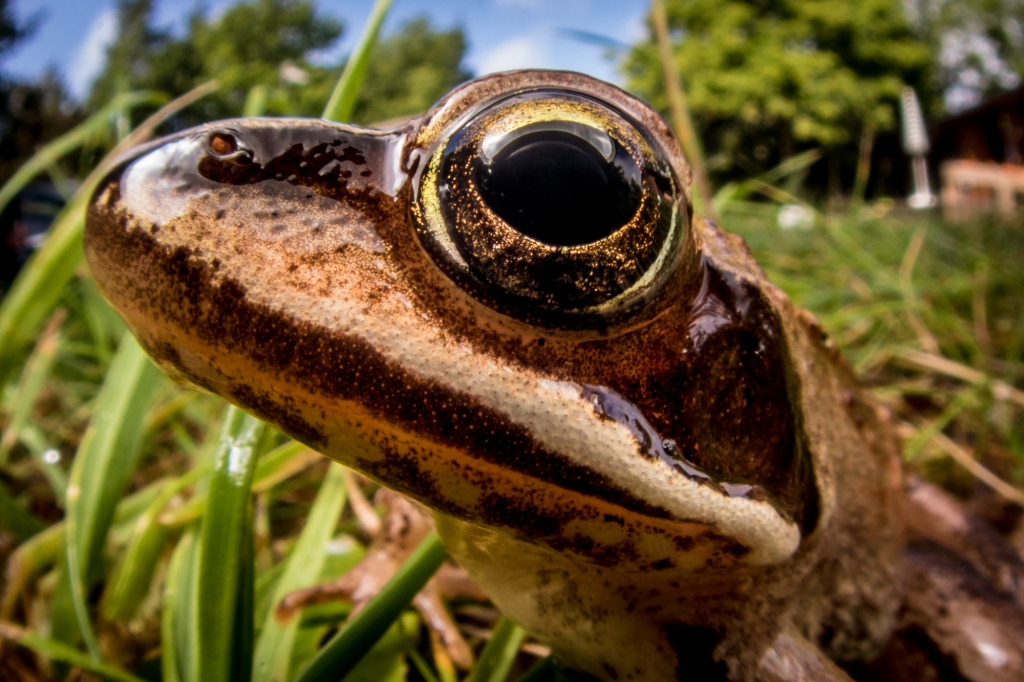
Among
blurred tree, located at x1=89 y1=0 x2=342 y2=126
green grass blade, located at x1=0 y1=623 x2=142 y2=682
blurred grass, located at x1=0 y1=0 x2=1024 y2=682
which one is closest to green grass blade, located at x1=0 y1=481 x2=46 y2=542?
blurred grass, located at x1=0 y1=0 x2=1024 y2=682

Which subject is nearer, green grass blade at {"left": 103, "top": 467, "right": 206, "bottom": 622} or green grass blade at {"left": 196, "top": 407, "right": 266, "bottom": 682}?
green grass blade at {"left": 196, "top": 407, "right": 266, "bottom": 682}

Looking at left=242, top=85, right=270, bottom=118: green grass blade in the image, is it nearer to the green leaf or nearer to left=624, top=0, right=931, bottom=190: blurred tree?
the green leaf

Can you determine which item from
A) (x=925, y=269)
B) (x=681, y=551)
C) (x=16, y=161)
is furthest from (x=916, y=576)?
(x=16, y=161)

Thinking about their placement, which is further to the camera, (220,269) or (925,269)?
(925,269)

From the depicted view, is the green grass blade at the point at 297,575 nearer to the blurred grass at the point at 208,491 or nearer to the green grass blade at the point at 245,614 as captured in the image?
the blurred grass at the point at 208,491

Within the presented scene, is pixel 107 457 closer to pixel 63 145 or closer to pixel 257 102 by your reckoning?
pixel 257 102

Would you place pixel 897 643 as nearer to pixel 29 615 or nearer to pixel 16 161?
pixel 29 615

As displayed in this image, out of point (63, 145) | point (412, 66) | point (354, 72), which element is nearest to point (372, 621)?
point (354, 72)
